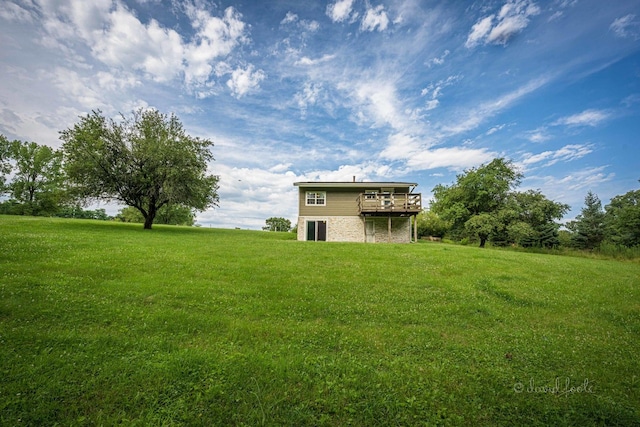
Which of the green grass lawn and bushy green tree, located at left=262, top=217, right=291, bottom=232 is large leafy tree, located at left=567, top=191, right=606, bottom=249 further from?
bushy green tree, located at left=262, top=217, right=291, bottom=232

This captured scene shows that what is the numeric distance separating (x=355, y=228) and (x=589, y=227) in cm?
4850

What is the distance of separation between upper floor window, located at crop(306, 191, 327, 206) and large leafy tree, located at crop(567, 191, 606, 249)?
42932mm

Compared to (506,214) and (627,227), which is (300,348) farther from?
(627,227)

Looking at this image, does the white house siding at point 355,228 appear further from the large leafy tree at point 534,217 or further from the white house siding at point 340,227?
the large leafy tree at point 534,217

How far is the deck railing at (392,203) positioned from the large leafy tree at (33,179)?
54.2 metres

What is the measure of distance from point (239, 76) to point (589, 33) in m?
21.4

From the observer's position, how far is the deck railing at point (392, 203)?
24656 mm

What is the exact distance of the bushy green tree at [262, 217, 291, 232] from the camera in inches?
3440

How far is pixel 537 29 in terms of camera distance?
50.3 ft

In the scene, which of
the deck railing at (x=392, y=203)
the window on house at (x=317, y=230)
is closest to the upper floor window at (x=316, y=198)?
the window on house at (x=317, y=230)

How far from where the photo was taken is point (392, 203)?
25.1m

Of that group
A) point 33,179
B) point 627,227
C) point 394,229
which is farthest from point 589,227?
point 33,179

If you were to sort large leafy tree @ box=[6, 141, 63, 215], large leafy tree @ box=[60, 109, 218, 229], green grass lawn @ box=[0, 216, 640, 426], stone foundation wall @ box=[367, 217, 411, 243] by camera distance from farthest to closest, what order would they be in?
large leafy tree @ box=[6, 141, 63, 215], stone foundation wall @ box=[367, 217, 411, 243], large leafy tree @ box=[60, 109, 218, 229], green grass lawn @ box=[0, 216, 640, 426]

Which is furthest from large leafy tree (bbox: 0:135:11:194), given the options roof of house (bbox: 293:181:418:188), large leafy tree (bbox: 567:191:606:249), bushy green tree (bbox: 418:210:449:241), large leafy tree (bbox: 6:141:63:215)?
large leafy tree (bbox: 567:191:606:249)
